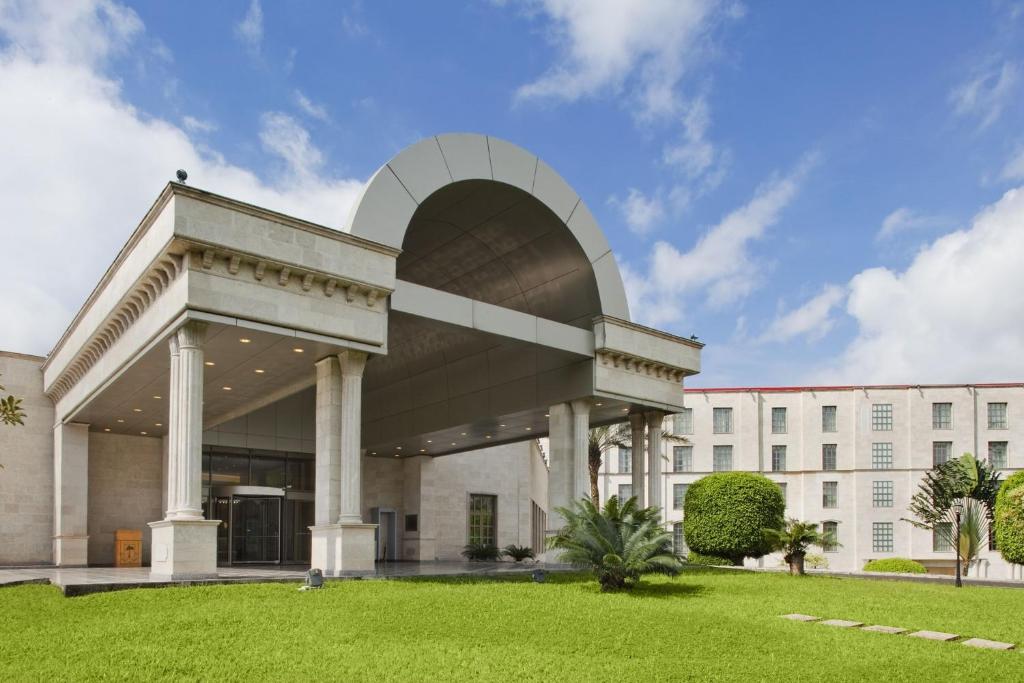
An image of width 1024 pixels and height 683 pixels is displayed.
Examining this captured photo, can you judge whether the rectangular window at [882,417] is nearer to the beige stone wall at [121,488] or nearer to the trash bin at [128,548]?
the beige stone wall at [121,488]

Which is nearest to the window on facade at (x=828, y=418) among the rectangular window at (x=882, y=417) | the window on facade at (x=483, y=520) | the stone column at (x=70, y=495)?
the rectangular window at (x=882, y=417)

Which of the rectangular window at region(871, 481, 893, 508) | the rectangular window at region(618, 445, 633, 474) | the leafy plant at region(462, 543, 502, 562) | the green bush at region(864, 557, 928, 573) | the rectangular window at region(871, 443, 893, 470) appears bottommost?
the green bush at region(864, 557, 928, 573)

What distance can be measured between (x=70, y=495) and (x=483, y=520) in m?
18.9

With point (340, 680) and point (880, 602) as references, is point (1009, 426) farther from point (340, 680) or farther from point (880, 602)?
point (340, 680)

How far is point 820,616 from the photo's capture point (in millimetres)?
16250

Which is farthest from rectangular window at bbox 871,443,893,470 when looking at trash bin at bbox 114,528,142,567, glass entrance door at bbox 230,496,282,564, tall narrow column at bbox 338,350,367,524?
tall narrow column at bbox 338,350,367,524

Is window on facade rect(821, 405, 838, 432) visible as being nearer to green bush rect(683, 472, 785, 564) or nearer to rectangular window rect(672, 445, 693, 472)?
rectangular window rect(672, 445, 693, 472)

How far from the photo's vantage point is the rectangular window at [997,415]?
57938 millimetres

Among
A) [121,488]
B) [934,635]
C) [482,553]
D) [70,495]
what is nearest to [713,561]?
[482,553]

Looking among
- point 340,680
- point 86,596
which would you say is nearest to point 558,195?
point 86,596

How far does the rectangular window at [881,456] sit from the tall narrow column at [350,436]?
4724 cm

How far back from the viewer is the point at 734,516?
2791cm

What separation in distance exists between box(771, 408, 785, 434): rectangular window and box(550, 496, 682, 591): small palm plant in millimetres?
44000

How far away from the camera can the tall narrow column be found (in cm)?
2088
